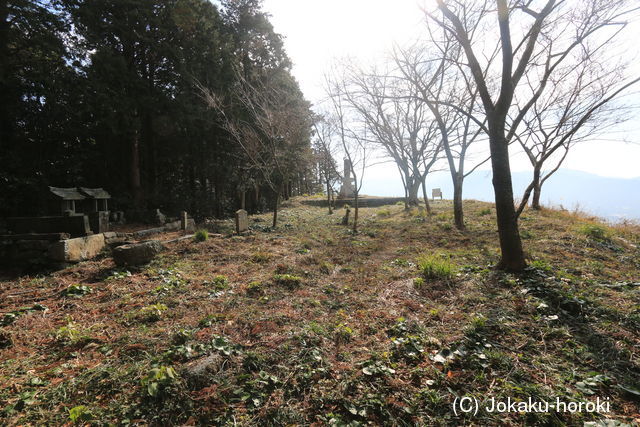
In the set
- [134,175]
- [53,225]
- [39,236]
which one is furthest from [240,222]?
[134,175]

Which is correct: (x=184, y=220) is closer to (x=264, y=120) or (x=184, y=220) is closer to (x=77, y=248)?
(x=77, y=248)

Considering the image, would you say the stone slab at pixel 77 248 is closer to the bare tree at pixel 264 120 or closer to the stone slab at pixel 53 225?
the stone slab at pixel 53 225

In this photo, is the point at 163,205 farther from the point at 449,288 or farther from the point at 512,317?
the point at 512,317

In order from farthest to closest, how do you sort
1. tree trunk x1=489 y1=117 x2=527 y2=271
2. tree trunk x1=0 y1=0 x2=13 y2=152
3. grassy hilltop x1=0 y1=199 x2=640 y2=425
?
tree trunk x1=0 y1=0 x2=13 y2=152, tree trunk x1=489 y1=117 x2=527 y2=271, grassy hilltop x1=0 y1=199 x2=640 y2=425

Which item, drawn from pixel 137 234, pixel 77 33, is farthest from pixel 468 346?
pixel 77 33

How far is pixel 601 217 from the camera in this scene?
10.1 meters

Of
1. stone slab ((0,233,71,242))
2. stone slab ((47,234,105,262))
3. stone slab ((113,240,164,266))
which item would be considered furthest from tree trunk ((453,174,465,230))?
stone slab ((0,233,71,242))

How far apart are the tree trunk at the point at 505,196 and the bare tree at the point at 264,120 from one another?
304 inches

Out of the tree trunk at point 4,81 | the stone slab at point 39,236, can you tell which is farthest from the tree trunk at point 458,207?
the tree trunk at point 4,81

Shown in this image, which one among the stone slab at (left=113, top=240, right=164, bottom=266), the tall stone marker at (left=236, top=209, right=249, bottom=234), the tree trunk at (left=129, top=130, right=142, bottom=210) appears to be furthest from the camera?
the tree trunk at (left=129, top=130, right=142, bottom=210)

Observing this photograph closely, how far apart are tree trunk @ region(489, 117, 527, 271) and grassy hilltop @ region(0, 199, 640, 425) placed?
0.40 metres

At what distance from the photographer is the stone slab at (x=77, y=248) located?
5391 mm

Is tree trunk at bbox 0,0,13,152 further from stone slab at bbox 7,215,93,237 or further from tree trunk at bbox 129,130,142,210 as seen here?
stone slab at bbox 7,215,93,237

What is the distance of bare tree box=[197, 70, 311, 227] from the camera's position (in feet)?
35.5
